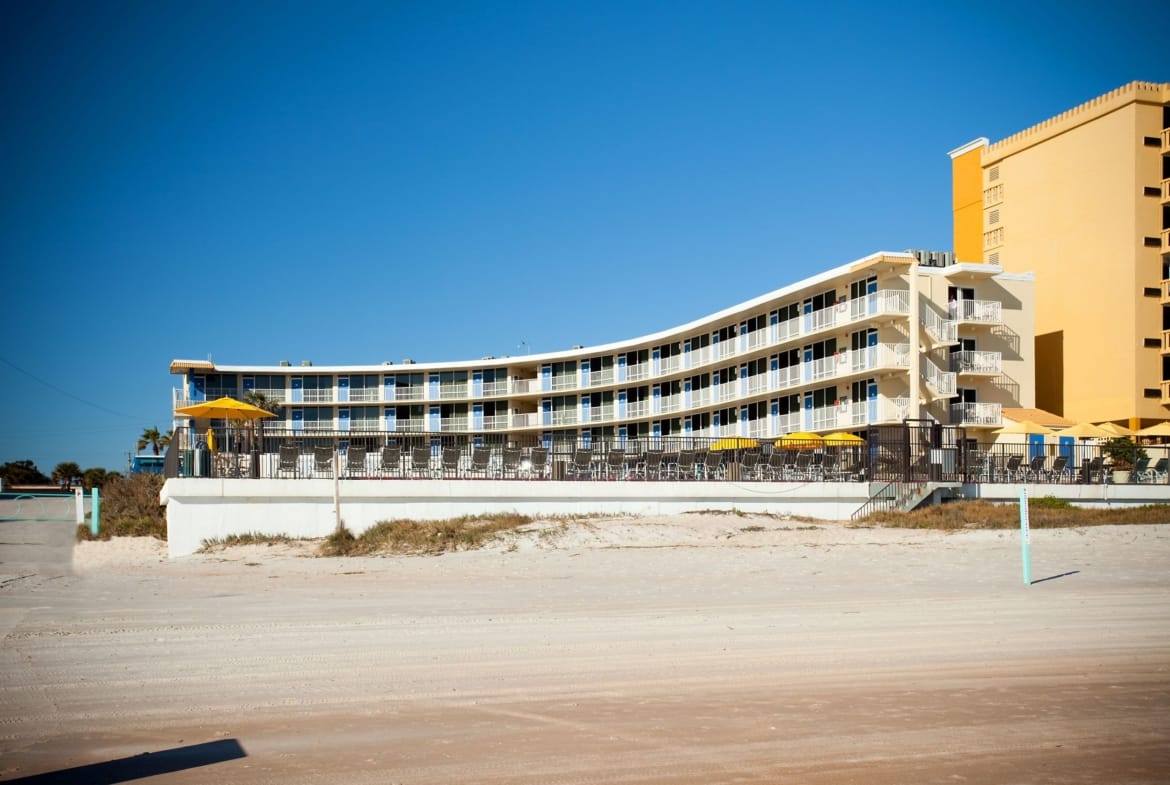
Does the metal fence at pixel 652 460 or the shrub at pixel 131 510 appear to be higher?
the metal fence at pixel 652 460

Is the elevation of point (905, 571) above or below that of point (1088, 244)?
below

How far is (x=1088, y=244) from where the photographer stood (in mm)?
48219

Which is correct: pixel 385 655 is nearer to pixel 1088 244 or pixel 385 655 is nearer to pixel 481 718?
pixel 481 718

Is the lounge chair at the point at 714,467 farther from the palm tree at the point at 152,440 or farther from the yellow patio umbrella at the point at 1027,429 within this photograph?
the palm tree at the point at 152,440

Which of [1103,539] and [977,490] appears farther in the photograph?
[977,490]

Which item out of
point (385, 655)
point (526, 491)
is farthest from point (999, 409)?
point (385, 655)

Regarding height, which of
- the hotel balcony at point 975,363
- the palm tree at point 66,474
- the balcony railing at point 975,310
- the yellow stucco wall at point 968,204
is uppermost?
the yellow stucco wall at point 968,204

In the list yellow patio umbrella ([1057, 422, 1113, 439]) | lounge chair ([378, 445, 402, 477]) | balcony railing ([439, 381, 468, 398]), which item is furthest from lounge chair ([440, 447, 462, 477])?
balcony railing ([439, 381, 468, 398])

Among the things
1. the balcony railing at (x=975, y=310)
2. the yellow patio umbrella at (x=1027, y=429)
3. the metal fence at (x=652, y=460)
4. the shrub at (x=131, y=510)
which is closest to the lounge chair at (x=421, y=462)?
the metal fence at (x=652, y=460)

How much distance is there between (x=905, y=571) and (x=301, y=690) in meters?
11.4

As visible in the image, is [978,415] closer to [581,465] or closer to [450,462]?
[581,465]

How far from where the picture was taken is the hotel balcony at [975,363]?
141 ft

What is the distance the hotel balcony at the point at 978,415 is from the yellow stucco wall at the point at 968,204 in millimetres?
15092

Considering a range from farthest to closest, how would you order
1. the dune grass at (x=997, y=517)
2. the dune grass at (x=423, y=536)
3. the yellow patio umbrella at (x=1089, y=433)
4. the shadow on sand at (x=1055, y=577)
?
the yellow patio umbrella at (x=1089, y=433) < the dune grass at (x=997, y=517) < the dune grass at (x=423, y=536) < the shadow on sand at (x=1055, y=577)
